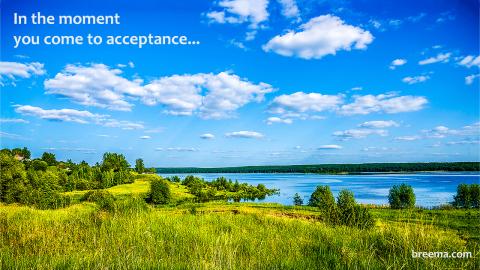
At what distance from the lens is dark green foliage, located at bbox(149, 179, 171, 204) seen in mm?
60188

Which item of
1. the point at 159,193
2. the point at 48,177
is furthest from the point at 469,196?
the point at 48,177

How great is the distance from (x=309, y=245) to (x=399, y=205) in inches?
1916

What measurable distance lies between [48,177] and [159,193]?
1933cm

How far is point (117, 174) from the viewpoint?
217 ft

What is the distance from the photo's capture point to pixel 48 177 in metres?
44.4

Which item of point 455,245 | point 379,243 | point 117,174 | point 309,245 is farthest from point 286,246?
point 117,174

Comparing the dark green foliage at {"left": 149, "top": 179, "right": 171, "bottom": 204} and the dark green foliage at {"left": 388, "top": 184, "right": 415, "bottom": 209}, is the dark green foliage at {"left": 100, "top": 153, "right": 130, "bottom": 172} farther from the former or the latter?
the dark green foliage at {"left": 388, "top": 184, "right": 415, "bottom": 209}

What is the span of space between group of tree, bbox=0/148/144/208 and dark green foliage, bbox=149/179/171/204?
6999 millimetres

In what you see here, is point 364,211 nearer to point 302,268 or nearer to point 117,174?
point 302,268

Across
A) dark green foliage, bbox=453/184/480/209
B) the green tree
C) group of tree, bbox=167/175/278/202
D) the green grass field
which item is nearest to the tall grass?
the green grass field

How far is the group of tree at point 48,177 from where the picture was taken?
34.3 meters

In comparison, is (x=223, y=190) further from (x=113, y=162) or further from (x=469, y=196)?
(x=469, y=196)

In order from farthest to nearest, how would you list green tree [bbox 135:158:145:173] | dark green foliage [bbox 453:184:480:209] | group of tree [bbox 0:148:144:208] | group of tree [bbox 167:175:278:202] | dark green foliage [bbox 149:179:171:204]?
green tree [bbox 135:158:145:173] → group of tree [bbox 167:175:278:202] → dark green foliage [bbox 149:179:171:204] → dark green foliage [bbox 453:184:480:209] → group of tree [bbox 0:148:144:208]

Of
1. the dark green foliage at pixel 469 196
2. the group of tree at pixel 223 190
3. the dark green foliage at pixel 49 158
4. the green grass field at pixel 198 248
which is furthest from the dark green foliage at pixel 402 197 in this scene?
the dark green foliage at pixel 49 158
